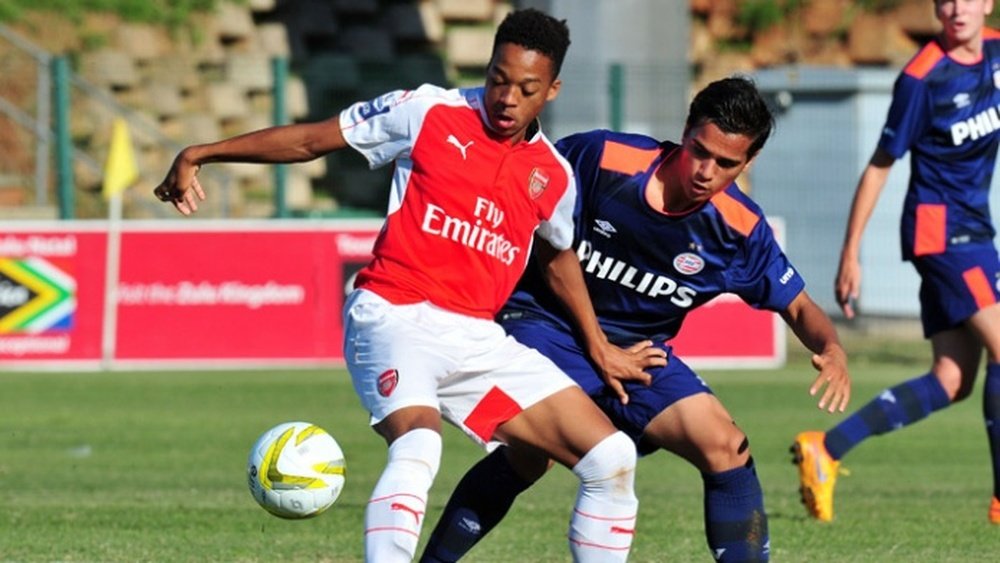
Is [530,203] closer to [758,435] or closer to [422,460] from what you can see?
[422,460]

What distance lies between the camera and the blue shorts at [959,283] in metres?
8.73

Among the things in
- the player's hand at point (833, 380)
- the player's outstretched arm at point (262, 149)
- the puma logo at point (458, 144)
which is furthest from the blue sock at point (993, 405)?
the player's outstretched arm at point (262, 149)

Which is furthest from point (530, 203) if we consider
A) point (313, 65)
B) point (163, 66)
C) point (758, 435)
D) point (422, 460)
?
point (163, 66)

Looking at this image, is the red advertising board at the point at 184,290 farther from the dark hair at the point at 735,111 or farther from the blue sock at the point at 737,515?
the dark hair at the point at 735,111

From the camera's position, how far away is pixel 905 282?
21.9 meters

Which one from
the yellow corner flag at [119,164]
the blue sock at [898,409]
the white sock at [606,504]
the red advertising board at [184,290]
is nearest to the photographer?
the white sock at [606,504]

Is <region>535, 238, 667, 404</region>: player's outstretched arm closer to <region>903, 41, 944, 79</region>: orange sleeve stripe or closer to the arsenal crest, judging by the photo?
the arsenal crest

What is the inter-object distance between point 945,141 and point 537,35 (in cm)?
349

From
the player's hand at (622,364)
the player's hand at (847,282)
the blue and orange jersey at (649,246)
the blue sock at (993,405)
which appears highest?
the blue and orange jersey at (649,246)

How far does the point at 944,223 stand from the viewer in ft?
29.0

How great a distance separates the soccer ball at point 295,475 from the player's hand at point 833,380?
157 centimetres

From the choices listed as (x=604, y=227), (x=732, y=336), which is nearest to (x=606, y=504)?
(x=604, y=227)

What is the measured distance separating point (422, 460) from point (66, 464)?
598cm

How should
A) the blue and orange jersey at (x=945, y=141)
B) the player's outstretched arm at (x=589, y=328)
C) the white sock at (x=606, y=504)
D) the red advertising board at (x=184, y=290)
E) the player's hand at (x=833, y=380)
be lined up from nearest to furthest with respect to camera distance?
1. the white sock at (x=606, y=504)
2. the player's hand at (x=833, y=380)
3. the player's outstretched arm at (x=589, y=328)
4. the blue and orange jersey at (x=945, y=141)
5. the red advertising board at (x=184, y=290)
